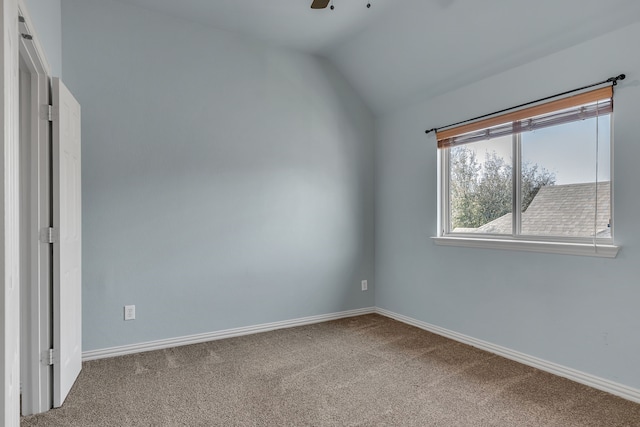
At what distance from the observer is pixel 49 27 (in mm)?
2346

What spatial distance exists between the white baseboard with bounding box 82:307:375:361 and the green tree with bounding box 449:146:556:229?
1.53 m

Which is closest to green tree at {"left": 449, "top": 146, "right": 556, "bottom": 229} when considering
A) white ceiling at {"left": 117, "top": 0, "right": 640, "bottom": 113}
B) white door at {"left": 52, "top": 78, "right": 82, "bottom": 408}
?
white ceiling at {"left": 117, "top": 0, "right": 640, "bottom": 113}

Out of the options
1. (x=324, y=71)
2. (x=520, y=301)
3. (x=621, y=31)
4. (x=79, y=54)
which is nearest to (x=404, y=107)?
(x=324, y=71)

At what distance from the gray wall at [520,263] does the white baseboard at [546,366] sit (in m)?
0.04

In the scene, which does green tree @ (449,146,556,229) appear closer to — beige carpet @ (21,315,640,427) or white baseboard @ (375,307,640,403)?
white baseboard @ (375,307,640,403)

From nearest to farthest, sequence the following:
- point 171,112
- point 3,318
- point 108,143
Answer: point 3,318 → point 108,143 → point 171,112

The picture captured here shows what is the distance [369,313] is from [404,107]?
2197mm

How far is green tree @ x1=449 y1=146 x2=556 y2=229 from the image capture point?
2.85 meters

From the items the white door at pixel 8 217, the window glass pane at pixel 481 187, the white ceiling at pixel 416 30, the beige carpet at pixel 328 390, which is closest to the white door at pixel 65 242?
the beige carpet at pixel 328 390

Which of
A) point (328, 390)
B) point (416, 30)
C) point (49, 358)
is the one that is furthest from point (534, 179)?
point (49, 358)

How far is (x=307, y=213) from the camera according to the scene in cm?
384

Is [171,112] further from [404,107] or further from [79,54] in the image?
[404,107]

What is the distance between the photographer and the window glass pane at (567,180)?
2.40 meters

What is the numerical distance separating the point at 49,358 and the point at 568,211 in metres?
3.32
